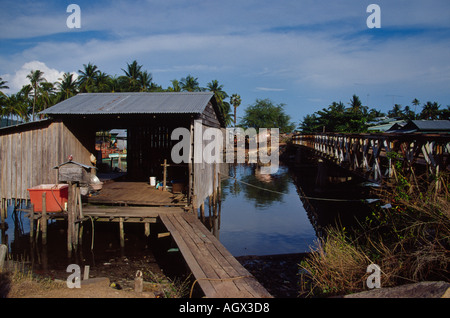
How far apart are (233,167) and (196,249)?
1212 inches

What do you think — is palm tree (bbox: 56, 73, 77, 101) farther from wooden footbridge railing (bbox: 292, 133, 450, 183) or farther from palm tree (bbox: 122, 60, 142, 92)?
wooden footbridge railing (bbox: 292, 133, 450, 183)

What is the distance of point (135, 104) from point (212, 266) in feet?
28.0

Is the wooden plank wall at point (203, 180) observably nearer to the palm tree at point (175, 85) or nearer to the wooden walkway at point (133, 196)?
the wooden walkway at point (133, 196)

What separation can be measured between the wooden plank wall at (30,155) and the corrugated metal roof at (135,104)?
996 mm

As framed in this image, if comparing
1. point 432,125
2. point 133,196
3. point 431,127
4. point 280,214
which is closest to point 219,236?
point 133,196

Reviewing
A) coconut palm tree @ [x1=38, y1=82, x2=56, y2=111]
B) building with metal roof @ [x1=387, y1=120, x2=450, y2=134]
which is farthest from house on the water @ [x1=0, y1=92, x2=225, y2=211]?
coconut palm tree @ [x1=38, y1=82, x2=56, y2=111]

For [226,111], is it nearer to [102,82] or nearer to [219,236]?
[102,82]

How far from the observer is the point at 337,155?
54.1 ft

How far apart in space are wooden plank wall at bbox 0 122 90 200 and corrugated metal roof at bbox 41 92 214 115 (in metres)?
1.00

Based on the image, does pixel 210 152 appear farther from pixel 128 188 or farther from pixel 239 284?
pixel 239 284

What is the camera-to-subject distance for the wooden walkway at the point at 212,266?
543 cm

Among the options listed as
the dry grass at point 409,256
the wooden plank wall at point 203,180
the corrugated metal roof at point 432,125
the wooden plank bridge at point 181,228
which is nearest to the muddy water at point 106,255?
the wooden plank bridge at point 181,228
